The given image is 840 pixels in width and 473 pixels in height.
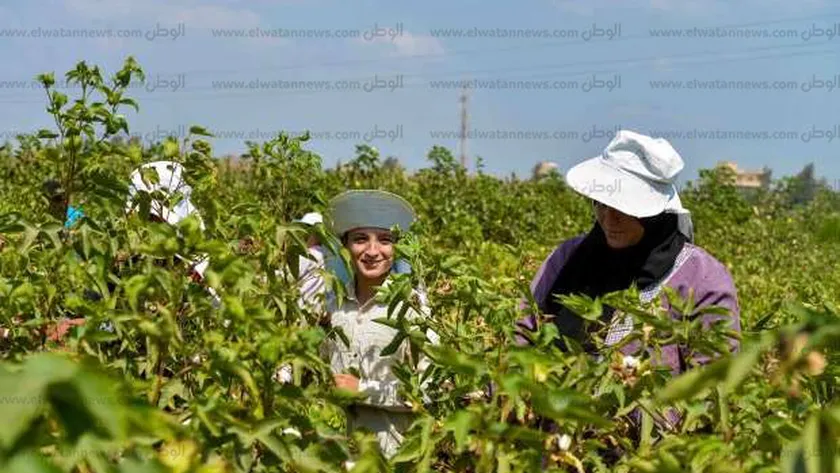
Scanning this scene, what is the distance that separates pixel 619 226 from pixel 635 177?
135mm

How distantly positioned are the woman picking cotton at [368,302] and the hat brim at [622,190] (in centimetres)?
50

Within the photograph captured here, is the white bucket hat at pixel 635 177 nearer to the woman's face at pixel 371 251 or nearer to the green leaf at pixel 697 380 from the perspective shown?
the woman's face at pixel 371 251

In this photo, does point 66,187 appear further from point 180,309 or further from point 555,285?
point 555,285

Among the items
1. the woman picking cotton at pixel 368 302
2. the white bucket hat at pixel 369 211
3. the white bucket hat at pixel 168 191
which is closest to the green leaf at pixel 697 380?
the white bucket hat at pixel 168 191

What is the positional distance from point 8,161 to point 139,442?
9.42 metres

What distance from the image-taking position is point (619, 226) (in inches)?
118

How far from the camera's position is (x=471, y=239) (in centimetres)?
756

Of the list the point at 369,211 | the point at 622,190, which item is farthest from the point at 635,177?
the point at 369,211

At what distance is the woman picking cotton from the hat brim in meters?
0.50

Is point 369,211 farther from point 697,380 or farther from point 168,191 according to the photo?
point 697,380

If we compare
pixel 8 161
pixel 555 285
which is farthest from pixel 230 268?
pixel 8 161

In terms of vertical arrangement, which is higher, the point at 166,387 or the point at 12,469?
the point at 12,469

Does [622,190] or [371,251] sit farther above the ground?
[622,190]

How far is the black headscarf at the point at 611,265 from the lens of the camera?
2947mm
